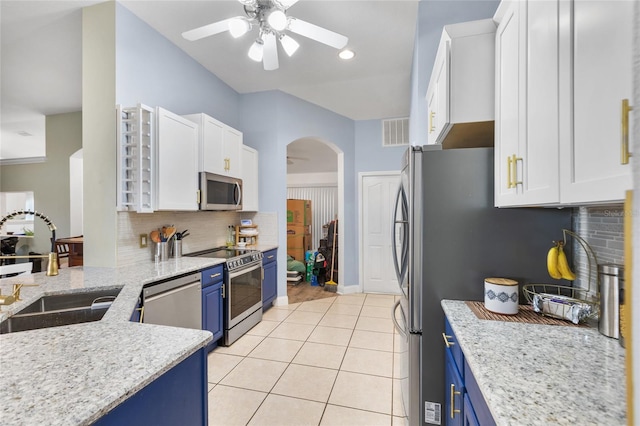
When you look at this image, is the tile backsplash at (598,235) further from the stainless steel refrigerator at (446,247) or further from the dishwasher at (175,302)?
the dishwasher at (175,302)

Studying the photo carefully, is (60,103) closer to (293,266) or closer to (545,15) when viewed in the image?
(293,266)

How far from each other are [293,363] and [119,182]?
209cm

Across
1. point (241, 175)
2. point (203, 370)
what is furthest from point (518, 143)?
point (241, 175)

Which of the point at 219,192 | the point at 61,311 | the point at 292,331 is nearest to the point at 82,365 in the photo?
the point at 61,311

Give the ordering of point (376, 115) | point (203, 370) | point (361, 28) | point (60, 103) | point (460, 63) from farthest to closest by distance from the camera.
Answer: point (376, 115)
point (60, 103)
point (361, 28)
point (460, 63)
point (203, 370)

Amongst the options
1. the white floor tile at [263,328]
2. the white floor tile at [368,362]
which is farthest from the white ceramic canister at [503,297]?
the white floor tile at [263,328]

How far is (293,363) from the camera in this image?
8.19 ft

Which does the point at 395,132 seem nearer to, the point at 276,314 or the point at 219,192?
the point at 219,192

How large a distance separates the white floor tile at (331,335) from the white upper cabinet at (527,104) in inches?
85.7

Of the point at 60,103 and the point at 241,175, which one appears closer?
the point at 241,175

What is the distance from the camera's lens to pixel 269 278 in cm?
376

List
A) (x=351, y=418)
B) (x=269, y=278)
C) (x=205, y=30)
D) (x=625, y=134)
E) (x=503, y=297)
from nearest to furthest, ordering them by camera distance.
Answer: (x=625, y=134) < (x=503, y=297) < (x=351, y=418) < (x=205, y=30) < (x=269, y=278)

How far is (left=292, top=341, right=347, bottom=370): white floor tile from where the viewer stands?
250 centimetres

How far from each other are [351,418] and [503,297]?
1.27 m
